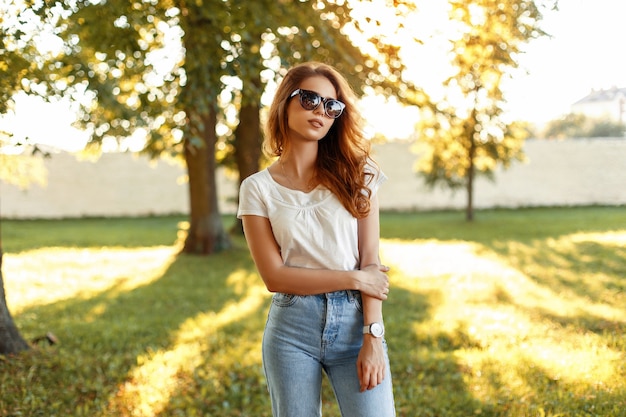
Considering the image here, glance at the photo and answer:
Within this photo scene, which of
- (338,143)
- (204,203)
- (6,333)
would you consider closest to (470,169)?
(204,203)

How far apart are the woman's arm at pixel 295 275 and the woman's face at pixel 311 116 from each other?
388 mm

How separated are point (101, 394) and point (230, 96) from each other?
9.66ft

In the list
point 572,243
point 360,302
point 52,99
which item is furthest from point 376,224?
point 572,243

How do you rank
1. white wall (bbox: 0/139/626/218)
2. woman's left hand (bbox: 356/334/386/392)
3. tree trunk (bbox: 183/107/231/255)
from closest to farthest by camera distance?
woman's left hand (bbox: 356/334/386/392), tree trunk (bbox: 183/107/231/255), white wall (bbox: 0/139/626/218)

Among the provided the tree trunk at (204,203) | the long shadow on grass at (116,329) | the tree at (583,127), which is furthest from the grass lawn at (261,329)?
the tree at (583,127)

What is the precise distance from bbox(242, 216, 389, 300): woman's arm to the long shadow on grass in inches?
103

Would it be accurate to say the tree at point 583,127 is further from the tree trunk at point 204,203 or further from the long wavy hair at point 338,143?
the long wavy hair at point 338,143

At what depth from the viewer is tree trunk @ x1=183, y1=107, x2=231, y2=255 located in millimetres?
13947

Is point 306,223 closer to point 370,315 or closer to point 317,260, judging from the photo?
point 317,260

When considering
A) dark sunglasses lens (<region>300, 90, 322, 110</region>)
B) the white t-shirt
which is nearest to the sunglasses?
dark sunglasses lens (<region>300, 90, 322, 110</region>)

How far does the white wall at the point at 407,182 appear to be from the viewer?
81.4ft

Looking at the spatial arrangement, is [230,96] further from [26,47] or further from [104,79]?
[104,79]

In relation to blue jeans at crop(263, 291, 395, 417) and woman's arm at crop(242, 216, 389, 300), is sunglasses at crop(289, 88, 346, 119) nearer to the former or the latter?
woman's arm at crop(242, 216, 389, 300)

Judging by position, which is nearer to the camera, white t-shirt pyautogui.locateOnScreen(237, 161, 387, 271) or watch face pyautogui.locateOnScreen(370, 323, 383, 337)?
watch face pyautogui.locateOnScreen(370, 323, 383, 337)
